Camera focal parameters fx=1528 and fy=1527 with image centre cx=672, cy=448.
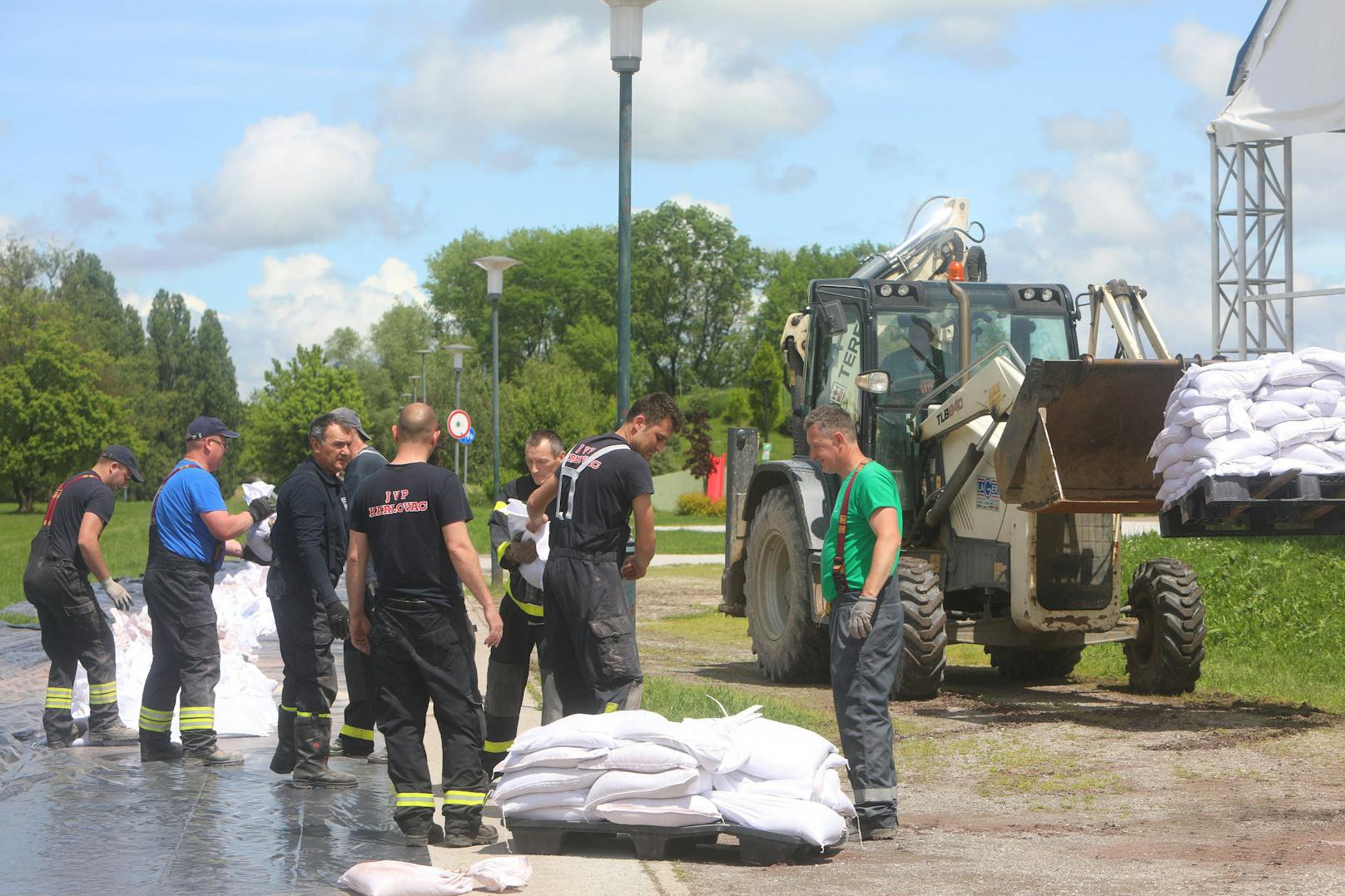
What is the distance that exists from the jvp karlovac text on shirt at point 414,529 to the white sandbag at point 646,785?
1.02 meters

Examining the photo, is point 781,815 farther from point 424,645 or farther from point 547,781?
point 424,645

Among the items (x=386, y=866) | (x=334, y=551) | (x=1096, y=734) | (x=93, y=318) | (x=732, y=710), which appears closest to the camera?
(x=386, y=866)

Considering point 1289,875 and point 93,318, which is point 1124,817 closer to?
point 1289,875

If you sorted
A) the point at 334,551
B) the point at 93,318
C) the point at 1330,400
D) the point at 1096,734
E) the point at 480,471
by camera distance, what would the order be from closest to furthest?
the point at 334,551, the point at 1330,400, the point at 1096,734, the point at 480,471, the point at 93,318

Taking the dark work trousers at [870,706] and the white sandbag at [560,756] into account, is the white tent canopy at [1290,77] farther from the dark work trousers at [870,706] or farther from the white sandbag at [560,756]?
the white sandbag at [560,756]

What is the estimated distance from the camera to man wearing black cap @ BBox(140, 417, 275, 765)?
8180 millimetres

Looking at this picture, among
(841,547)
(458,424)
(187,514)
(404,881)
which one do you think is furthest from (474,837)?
(458,424)

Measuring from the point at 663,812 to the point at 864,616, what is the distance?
1.20 metres

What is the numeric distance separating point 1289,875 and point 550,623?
3.18 m

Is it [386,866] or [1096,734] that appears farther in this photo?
[1096,734]

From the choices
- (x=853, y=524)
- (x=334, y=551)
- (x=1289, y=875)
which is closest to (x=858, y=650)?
(x=853, y=524)

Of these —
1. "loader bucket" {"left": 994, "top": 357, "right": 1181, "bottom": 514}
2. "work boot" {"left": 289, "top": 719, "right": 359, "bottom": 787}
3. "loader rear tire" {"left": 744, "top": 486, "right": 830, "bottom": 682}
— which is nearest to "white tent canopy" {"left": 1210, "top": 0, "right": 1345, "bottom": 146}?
"loader rear tire" {"left": 744, "top": 486, "right": 830, "bottom": 682}

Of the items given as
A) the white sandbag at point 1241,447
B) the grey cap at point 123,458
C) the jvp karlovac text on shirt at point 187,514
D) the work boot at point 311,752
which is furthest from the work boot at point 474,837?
the white sandbag at point 1241,447

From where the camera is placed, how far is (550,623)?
6844 millimetres
